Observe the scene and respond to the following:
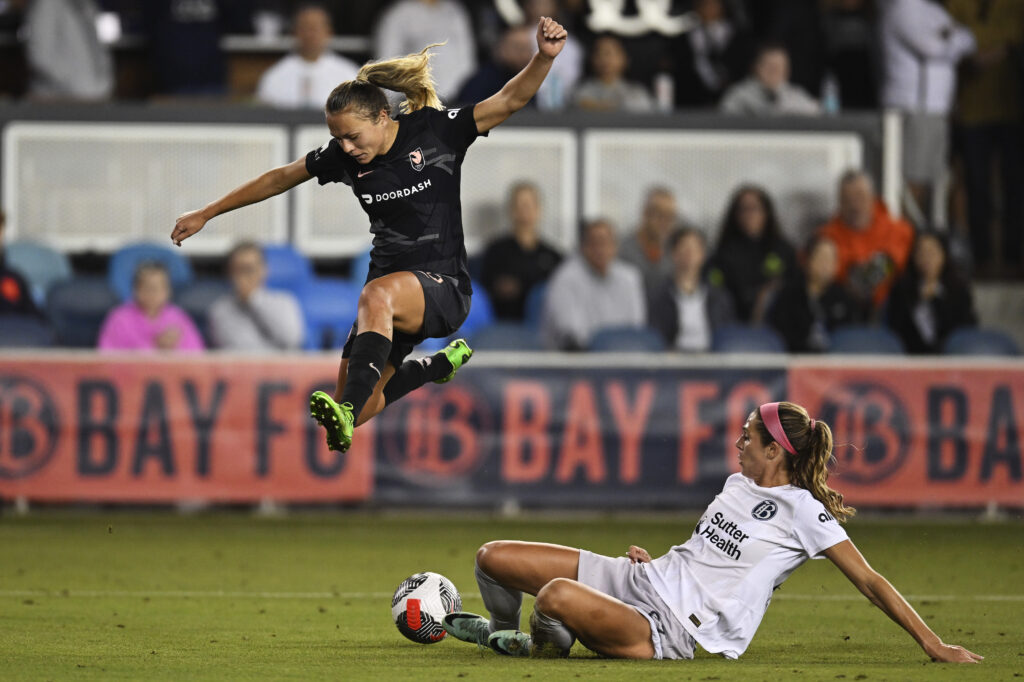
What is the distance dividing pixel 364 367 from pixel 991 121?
1070 cm

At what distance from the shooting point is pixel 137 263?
545 inches

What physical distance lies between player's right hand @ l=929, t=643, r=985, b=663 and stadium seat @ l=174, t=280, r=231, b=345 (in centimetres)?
825

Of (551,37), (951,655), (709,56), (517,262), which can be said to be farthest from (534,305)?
(951,655)

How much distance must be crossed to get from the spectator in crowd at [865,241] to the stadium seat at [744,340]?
47.2 inches

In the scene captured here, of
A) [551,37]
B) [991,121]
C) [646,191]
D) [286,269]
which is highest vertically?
[991,121]

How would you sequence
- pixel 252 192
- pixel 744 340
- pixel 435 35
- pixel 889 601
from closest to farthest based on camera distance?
pixel 889 601 < pixel 252 192 < pixel 744 340 < pixel 435 35

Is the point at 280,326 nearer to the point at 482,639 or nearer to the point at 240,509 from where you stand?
the point at 240,509

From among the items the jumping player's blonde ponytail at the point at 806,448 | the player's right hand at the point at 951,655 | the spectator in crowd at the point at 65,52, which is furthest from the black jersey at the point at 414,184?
the spectator in crowd at the point at 65,52

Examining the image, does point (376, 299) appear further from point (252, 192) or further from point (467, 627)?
point (467, 627)

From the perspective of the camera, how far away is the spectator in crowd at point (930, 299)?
44.3ft

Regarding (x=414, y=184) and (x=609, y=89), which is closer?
(x=414, y=184)

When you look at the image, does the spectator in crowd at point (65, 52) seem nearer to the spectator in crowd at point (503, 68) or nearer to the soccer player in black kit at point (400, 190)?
the spectator in crowd at point (503, 68)

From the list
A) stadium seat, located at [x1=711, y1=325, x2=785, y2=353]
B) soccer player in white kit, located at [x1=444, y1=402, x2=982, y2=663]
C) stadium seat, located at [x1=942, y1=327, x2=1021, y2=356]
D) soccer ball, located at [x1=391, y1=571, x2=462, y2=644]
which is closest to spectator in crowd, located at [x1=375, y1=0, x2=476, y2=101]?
stadium seat, located at [x1=711, y1=325, x2=785, y2=353]

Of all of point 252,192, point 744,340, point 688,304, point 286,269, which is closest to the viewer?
point 252,192
